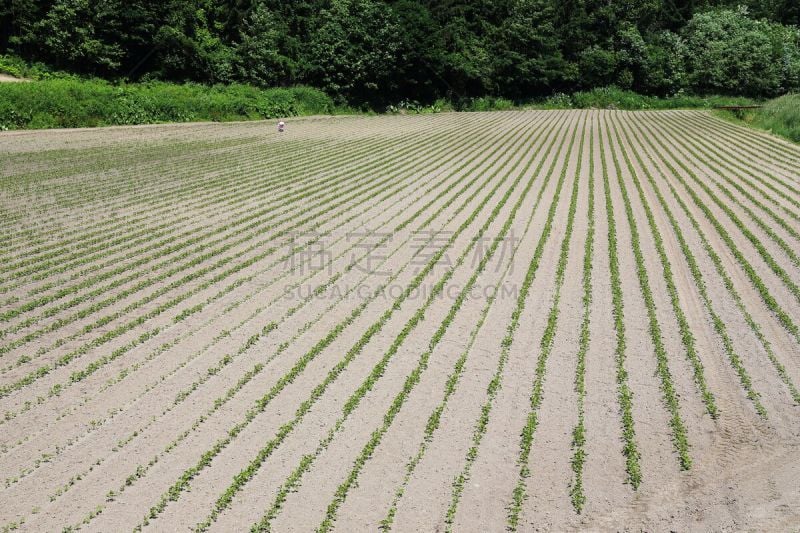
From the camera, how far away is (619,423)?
7.17m

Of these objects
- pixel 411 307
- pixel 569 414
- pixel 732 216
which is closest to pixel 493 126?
pixel 732 216

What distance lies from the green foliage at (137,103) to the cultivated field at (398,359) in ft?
43.7

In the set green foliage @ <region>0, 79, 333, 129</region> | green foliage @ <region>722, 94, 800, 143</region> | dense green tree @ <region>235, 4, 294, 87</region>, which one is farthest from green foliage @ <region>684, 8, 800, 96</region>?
dense green tree @ <region>235, 4, 294, 87</region>

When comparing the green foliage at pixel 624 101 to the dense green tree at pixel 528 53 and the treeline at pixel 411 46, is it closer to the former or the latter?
the treeline at pixel 411 46

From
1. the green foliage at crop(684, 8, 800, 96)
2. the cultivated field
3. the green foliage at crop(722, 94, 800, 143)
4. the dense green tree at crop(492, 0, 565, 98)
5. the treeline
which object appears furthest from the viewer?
the green foliage at crop(684, 8, 800, 96)

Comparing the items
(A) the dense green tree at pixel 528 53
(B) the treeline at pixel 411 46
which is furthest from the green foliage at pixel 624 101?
(A) the dense green tree at pixel 528 53

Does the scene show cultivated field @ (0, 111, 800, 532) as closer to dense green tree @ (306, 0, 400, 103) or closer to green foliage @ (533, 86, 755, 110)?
dense green tree @ (306, 0, 400, 103)

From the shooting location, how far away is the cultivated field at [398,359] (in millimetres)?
6023

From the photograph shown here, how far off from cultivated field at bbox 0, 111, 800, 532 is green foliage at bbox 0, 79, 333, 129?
43.7 ft

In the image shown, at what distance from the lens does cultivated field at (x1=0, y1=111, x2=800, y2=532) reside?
6.02 metres

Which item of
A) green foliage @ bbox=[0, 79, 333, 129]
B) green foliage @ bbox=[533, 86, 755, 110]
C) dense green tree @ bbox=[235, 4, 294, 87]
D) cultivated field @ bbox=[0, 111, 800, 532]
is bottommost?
cultivated field @ bbox=[0, 111, 800, 532]

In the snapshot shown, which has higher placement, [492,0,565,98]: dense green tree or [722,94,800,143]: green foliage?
[492,0,565,98]: dense green tree

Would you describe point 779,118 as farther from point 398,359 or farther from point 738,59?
point 398,359

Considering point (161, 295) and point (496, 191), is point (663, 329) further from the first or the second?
point (496, 191)
